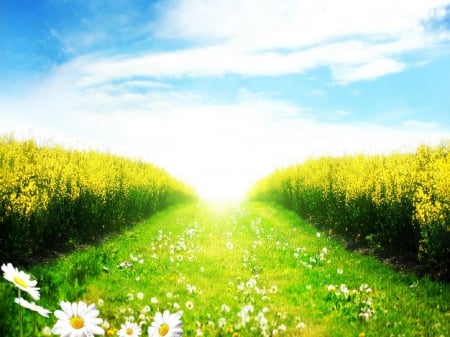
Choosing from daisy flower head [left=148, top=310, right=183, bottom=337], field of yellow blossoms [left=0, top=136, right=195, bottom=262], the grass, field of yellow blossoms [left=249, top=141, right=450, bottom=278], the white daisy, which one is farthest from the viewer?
field of yellow blossoms [left=0, top=136, right=195, bottom=262]

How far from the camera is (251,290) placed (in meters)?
8.34

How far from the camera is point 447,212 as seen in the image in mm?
8883

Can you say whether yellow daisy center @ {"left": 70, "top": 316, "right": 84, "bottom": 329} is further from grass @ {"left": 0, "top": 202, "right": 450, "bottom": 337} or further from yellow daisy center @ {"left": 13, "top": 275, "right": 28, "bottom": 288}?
grass @ {"left": 0, "top": 202, "right": 450, "bottom": 337}

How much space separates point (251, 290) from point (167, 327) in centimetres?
541

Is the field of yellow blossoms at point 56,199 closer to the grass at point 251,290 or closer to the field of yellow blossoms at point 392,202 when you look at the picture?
the grass at point 251,290

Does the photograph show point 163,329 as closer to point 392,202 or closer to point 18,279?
point 18,279

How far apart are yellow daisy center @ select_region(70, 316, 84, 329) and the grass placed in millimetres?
3118

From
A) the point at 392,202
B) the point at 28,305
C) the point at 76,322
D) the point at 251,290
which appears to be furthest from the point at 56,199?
the point at 28,305

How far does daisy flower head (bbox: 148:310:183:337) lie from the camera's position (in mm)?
2992

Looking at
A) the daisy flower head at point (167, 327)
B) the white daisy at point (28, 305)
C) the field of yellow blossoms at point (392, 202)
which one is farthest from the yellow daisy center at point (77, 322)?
the field of yellow blossoms at point (392, 202)

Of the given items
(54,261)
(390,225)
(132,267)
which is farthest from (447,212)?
(54,261)

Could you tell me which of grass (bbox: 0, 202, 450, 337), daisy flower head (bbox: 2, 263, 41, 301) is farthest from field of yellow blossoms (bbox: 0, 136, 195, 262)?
daisy flower head (bbox: 2, 263, 41, 301)

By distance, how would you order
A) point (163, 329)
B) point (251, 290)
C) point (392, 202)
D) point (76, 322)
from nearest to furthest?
point (76, 322) < point (163, 329) < point (251, 290) < point (392, 202)

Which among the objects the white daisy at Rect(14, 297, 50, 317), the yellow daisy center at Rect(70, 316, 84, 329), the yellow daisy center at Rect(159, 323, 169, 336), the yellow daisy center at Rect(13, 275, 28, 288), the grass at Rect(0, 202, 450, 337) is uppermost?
the yellow daisy center at Rect(13, 275, 28, 288)
